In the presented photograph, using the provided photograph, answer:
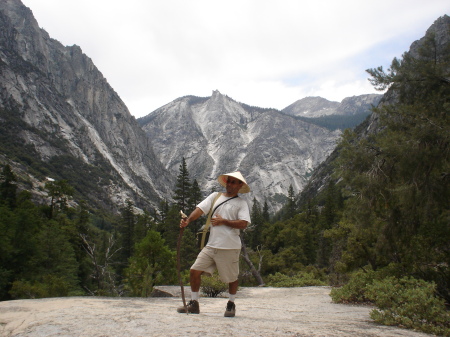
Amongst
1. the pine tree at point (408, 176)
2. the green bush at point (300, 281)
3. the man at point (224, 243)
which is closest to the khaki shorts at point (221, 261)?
the man at point (224, 243)

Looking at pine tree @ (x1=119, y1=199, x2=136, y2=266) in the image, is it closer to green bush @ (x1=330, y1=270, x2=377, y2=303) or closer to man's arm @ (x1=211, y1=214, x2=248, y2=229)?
green bush @ (x1=330, y1=270, x2=377, y2=303)

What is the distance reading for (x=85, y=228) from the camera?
34125 millimetres

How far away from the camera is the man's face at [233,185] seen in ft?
16.7

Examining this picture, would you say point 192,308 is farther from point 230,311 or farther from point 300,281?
point 300,281

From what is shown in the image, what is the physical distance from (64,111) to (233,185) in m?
180

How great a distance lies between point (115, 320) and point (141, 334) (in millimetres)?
811

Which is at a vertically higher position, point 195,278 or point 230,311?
point 195,278

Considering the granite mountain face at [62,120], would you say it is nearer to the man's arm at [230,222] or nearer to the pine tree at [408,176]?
the pine tree at [408,176]

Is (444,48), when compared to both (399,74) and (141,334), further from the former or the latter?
(141,334)

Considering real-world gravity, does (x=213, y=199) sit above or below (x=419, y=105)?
below

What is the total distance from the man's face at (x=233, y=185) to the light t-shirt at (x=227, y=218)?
0.13 meters

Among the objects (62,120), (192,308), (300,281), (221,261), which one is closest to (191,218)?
(221,261)

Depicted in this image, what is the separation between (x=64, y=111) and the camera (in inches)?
6467

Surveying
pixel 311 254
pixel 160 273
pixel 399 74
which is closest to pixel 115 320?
pixel 399 74
